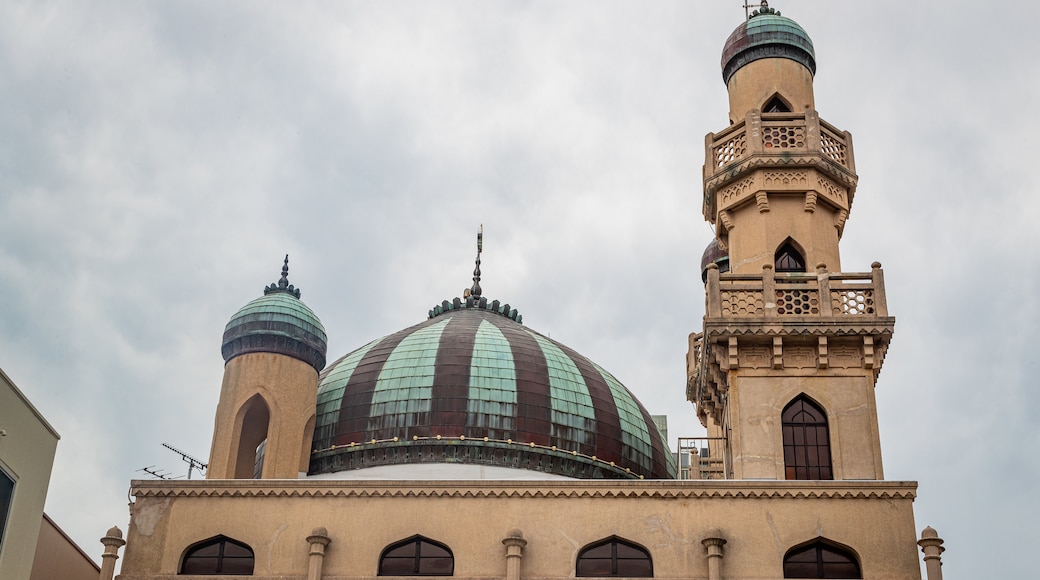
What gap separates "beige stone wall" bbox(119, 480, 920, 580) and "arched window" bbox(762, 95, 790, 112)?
959 cm

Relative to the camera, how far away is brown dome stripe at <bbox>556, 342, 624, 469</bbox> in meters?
29.7

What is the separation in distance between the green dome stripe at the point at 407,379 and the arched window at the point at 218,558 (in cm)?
682

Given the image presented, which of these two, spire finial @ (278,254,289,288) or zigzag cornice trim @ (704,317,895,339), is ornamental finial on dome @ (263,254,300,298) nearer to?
spire finial @ (278,254,289,288)

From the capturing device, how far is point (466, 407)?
28906 mm

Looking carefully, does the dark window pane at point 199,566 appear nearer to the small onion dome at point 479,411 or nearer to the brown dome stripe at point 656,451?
the small onion dome at point 479,411

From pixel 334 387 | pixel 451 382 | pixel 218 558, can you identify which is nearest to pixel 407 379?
pixel 451 382

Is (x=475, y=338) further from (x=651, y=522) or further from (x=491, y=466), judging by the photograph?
(x=651, y=522)

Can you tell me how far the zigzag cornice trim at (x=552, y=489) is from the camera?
22391 millimetres

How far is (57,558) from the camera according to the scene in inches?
929

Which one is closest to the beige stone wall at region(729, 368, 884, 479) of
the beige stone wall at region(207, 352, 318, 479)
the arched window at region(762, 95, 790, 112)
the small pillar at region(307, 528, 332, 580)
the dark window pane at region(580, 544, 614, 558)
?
the dark window pane at region(580, 544, 614, 558)

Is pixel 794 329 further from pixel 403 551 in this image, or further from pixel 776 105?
pixel 403 551

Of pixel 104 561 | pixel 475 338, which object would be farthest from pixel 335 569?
pixel 475 338

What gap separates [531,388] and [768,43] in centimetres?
931

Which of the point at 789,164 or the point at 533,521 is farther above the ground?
the point at 789,164
